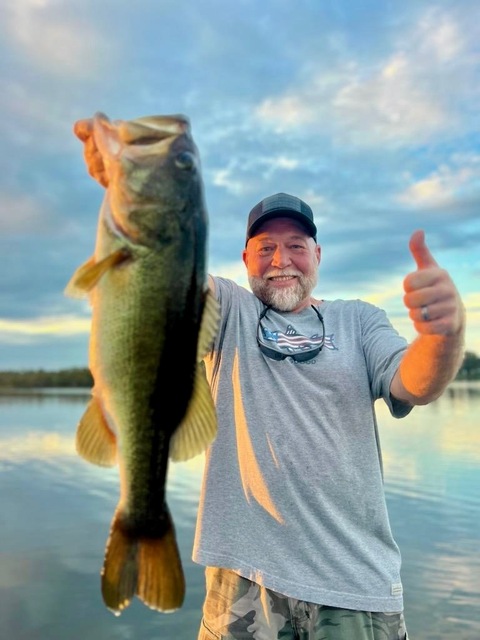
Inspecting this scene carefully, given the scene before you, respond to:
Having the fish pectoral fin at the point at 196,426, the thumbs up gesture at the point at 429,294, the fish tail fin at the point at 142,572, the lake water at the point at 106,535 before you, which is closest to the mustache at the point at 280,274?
the thumbs up gesture at the point at 429,294

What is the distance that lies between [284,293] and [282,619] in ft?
7.03

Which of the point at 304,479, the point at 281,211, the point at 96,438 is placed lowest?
the point at 304,479

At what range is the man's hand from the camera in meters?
2.47

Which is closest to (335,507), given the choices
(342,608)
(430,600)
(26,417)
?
(342,608)

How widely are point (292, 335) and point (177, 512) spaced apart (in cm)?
904

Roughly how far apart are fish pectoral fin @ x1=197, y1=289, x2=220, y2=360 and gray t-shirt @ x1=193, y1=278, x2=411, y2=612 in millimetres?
1392

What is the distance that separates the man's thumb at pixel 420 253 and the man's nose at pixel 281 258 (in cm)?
162

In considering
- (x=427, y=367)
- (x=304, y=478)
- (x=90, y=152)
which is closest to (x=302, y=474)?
(x=304, y=478)

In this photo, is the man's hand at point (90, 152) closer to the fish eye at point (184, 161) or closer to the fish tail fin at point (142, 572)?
the fish eye at point (184, 161)

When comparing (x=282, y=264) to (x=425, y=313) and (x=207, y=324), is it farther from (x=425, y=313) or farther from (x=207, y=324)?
(x=207, y=324)

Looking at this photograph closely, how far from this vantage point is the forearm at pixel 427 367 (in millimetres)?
3068

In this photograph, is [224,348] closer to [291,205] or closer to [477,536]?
[291,205]

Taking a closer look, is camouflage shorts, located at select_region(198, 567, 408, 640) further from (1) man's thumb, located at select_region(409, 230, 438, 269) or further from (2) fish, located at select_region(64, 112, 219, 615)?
(1) man's thumb, located at select_region(409, 230, 438, 269)

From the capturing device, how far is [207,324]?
2305 millimetres
